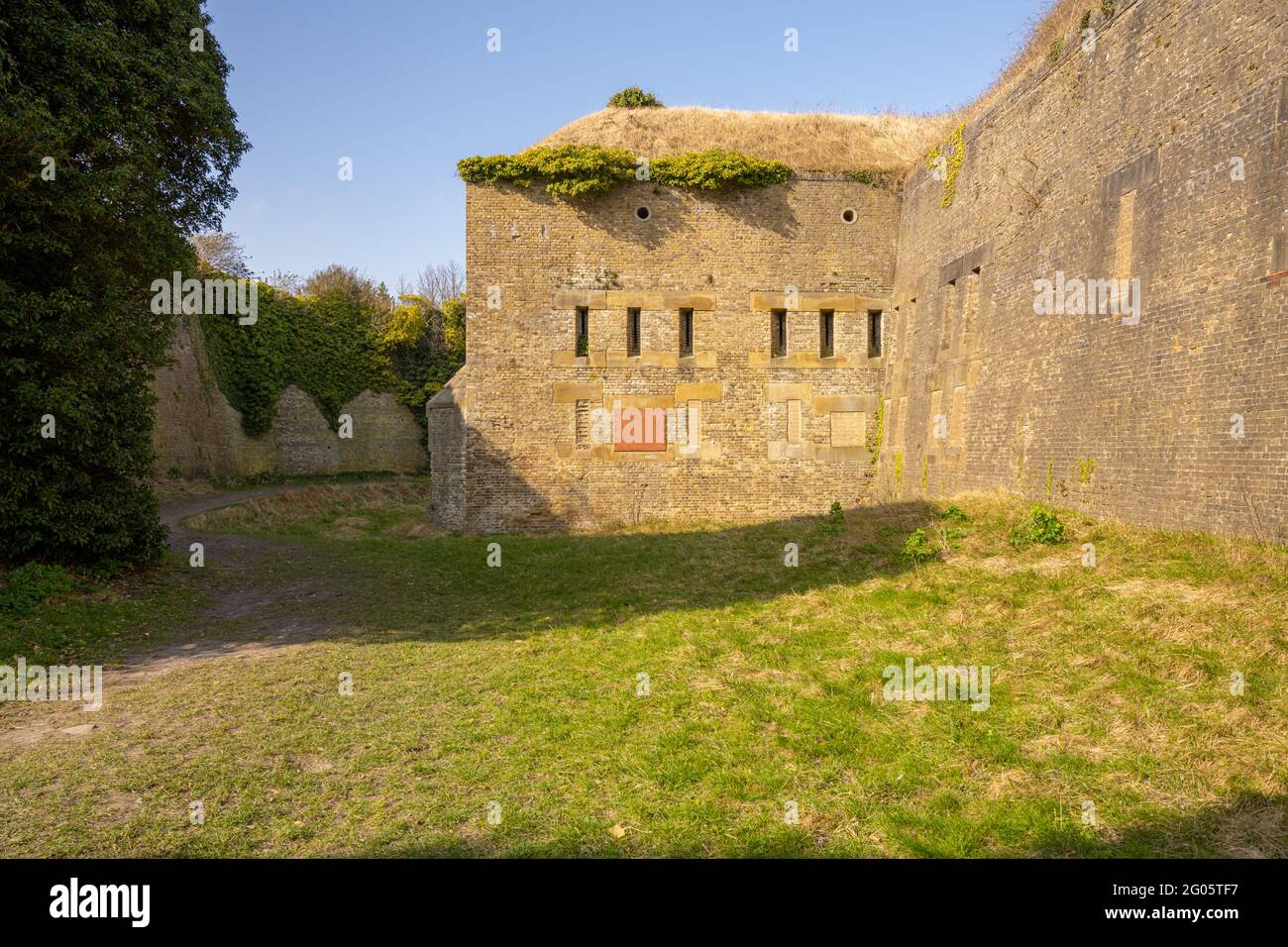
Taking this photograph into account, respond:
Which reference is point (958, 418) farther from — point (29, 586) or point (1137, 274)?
point (29, 586)

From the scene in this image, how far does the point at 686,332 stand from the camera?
747 inches

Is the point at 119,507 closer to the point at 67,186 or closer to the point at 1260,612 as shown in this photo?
the point at 67,186

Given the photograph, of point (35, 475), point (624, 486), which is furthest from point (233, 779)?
point (624, 486)

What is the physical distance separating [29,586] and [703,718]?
31.9 feet

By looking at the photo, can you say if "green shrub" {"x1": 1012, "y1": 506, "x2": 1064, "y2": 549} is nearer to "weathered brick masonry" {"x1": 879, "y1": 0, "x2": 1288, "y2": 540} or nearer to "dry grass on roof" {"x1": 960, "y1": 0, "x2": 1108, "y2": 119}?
"weathered brick masonry" {"x1": 879, "y1": 0, "x2": 1288, "y2": 540}

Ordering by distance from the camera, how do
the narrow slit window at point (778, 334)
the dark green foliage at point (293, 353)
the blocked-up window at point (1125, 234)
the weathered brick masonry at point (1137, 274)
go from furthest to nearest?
1. the dark green foliage at point (293, 353)
2. the narrow slit window at point (778, 334)
3. the blocked-up window at point (1125, 234)
4. the weathered brick masonry at point (1137, 274)

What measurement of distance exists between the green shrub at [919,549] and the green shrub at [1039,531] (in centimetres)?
113

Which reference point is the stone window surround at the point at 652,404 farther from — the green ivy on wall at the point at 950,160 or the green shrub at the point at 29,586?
the green shrub at the point at 29,586

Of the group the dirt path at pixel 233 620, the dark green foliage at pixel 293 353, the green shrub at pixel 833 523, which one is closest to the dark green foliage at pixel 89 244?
the dirt path at pixel 233 620

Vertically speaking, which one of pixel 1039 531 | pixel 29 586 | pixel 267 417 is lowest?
pixel 29 586

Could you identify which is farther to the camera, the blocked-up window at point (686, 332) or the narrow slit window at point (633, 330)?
the blocked-up window at point (686, 332)

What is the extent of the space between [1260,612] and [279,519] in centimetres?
2362

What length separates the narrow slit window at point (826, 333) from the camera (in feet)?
62.7

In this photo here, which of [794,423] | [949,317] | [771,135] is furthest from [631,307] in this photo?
[949,317]
